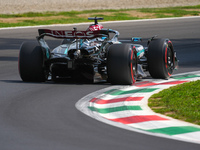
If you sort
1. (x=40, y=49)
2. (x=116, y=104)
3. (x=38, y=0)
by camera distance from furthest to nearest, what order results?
(x=38, y=0)
(x=40, y=49)
(x=116, y=104)

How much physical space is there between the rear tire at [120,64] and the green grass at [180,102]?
2.94 ft

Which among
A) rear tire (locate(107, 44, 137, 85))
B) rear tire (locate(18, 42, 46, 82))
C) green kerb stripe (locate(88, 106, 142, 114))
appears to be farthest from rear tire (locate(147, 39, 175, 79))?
green kerb stripe (locate(88, 106, 142, 114))

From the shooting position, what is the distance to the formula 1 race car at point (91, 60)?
35.6ft

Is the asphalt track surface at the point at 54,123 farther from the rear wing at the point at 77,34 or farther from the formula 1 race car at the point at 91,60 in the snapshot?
the rear wing at the point at 77,34

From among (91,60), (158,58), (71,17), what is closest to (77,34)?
(91,60)

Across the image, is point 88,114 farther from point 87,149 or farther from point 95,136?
point 87,149

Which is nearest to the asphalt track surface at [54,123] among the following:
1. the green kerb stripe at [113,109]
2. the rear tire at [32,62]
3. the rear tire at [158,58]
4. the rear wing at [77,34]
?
the rear tire at [32,62]

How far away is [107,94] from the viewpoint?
401 inches

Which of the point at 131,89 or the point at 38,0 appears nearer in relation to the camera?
the point at 131,89

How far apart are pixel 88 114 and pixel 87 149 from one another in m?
2.00

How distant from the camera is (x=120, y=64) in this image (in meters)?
10.8

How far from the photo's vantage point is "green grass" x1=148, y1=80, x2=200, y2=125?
8.01 m

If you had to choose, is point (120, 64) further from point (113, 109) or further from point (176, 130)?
point (176, 130)

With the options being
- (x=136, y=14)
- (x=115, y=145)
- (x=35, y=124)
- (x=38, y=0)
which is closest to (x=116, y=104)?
(x=35, y=124)
